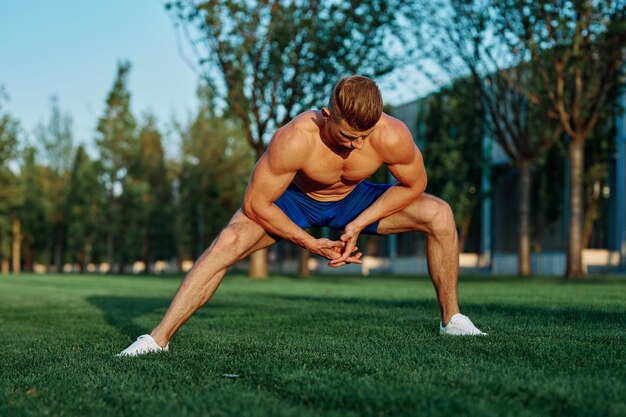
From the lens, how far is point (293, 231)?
4.84 metres

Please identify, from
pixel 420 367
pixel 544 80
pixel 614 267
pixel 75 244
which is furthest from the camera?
pixel 75 244

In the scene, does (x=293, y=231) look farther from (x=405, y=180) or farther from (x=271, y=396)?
(x=271, y=396)

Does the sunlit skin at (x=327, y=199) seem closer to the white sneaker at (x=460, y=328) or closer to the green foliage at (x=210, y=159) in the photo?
the white sneaker at (x=460, y=328)

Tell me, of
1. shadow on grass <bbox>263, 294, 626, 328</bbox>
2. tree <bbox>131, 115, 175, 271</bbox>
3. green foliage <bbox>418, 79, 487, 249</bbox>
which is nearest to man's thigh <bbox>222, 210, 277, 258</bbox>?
shadow on grass <bbox>263, 294, 626, 328</bbox>

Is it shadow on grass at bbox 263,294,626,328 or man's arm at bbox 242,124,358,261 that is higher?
man's arm at bbox 242,124,358,261

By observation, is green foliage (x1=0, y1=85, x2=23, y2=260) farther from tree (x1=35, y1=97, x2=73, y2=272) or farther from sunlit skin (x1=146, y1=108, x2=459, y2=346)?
sunlit skin (x1=146, y1=108, x2=459, y2=346)

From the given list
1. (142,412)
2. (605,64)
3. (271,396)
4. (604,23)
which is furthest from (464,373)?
(605,64)

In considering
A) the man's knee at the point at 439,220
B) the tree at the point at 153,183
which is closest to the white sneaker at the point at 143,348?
the man's knee at the point at 439,220

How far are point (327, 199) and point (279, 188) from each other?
1.76 ft

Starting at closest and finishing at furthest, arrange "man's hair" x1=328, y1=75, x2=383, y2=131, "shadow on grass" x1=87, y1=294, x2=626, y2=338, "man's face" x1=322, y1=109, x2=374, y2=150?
"man's hair" x1=328, y1=75, x2=383, y2=131, "man's face" x1=322, y1=109, x2=374, y2=150, "shadow on grass" x1=87, y1=294, x2=626, y2=338

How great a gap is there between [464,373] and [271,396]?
2.94 feet

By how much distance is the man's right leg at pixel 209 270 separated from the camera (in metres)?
4.69

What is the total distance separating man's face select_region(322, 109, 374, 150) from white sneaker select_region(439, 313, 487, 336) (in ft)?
4.80

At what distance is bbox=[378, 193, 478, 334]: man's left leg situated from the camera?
16.9ft
